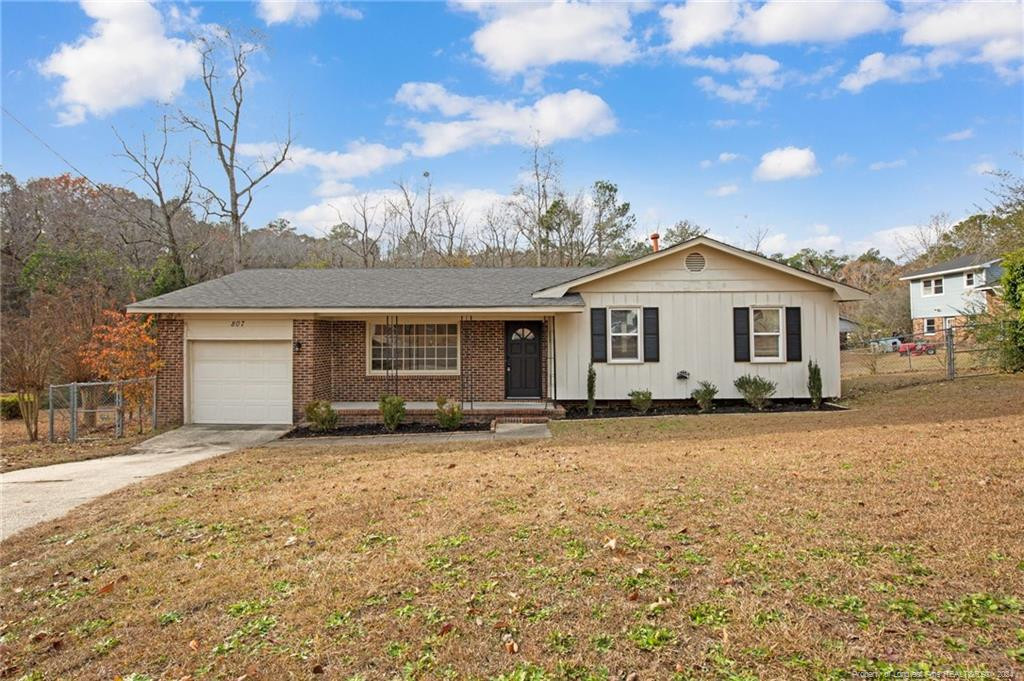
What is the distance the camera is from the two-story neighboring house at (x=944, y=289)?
31.3 metres


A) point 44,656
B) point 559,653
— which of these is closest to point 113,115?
point 44,656

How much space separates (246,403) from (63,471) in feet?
15.2

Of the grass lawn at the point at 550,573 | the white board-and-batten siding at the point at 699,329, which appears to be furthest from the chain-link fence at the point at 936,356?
the grass lawn at the point at 550,573

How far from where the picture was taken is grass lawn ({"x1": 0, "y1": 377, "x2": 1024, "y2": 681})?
3.06 m

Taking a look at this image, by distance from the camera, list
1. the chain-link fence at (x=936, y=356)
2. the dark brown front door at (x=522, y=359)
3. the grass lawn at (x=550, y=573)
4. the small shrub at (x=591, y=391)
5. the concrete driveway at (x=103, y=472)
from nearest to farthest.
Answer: the grass lawn at (x=550, y=573) → the concrete driveway at (x=103, y=472) → the small shrub at (x=591, y=391) → the dark brown front door at (x=522, y=359) → the chain-link fence at (x=936, y=356)

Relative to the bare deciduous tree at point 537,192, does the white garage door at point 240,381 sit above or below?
below

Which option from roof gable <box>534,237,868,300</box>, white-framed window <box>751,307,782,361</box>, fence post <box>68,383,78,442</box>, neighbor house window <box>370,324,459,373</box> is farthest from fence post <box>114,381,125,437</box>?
white-framed window <box>751,307,782,361</box>

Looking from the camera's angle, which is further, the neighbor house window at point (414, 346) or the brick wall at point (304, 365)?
the neighbor house window at point (414, 346)

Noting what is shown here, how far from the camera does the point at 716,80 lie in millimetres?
18984

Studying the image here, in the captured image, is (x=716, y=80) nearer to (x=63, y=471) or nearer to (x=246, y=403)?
(x=246, y=403)

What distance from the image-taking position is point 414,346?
14641 millimetres

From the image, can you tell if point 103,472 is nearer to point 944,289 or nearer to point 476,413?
point 476,413

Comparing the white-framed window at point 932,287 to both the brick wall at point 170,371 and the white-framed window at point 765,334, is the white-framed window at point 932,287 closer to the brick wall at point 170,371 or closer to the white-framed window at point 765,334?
the white-framed window at point 765,334

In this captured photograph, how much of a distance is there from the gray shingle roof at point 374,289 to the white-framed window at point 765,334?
4358mm
